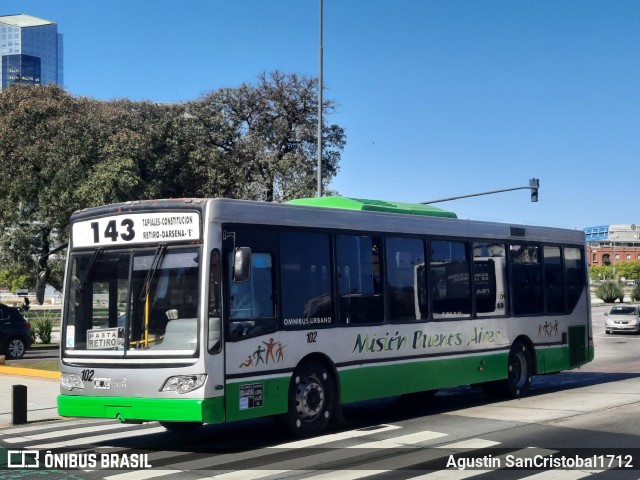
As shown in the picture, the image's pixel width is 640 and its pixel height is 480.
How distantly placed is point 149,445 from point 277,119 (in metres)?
36.0

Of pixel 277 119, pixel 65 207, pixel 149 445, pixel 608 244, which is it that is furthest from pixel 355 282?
pixel 608 244

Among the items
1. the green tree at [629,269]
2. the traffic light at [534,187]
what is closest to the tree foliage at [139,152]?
the traffic light at [534,187]

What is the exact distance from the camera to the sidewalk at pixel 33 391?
50.2ft

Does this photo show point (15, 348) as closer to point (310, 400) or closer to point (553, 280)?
point (553, 280)

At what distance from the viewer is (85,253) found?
11547 millimetres

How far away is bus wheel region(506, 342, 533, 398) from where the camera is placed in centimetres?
1616

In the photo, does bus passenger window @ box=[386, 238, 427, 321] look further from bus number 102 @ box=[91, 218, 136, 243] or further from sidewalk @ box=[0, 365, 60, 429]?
sidewalk @ box=[0, 365, 60, 429]

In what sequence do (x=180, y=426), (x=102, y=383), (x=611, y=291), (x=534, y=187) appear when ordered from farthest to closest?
(x=611, y=291)
(x=534, y=187)
(x=180, y=426)
(x=102, y=383)

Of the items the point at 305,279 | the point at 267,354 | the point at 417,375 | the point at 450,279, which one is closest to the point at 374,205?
the point at 450,279

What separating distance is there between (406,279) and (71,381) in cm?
513

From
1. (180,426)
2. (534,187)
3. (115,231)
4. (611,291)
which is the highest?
(534,187)

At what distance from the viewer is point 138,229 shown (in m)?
11.1

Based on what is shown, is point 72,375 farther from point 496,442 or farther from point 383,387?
point 496,442

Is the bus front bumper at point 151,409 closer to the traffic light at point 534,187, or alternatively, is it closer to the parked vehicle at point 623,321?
the traffic light at point 534,187
